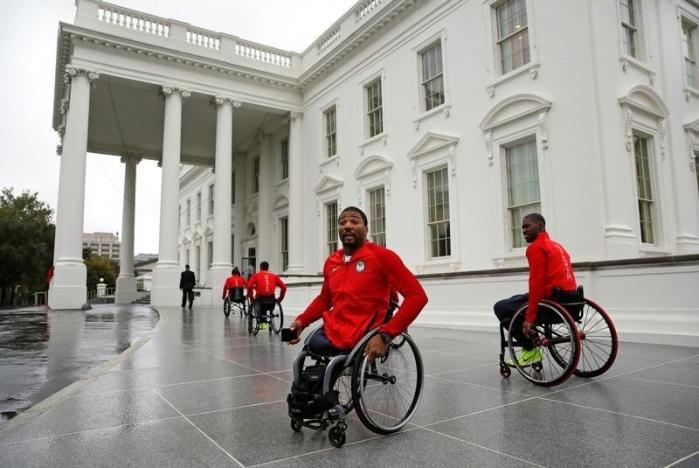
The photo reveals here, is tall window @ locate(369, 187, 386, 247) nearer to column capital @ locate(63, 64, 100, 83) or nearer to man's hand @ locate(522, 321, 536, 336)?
column capital @ locate(63, 64, 100, 83)

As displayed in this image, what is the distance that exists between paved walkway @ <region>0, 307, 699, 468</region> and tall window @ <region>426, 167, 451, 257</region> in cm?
884

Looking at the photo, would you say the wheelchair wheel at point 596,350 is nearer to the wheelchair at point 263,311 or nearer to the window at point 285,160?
the wheelchair at point 263,311

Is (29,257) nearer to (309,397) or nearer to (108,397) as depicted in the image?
(108,397)

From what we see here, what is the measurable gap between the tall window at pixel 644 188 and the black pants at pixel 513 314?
860 cm

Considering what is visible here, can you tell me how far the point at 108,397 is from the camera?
4301mm

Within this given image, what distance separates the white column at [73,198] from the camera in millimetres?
18094

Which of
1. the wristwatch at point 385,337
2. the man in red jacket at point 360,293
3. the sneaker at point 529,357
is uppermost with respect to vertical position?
the man in red jacket at point 360,293

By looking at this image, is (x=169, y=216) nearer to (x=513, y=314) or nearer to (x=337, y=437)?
(x=513, y=314)

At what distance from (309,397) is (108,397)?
236 centimetres

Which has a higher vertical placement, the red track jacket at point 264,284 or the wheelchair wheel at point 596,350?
the red track jacket at point 264,284

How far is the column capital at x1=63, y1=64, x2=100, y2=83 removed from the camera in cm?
1841

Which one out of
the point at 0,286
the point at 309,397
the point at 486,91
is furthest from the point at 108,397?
the point at 0,286

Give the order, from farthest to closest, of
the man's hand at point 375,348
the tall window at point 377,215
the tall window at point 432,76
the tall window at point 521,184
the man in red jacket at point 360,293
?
the tall window at point 377,215 → the tall window at point 432,76 → the tall window at point 521,184 → the man in red jacket at point 360,293 → the man's hand at point 375,348

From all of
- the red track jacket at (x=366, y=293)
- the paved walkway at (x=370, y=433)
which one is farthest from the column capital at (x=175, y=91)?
the red track jacket at (x=366, y=293)
